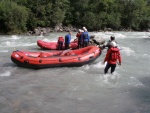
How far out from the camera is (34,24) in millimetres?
25234

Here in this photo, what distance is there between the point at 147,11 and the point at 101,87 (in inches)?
1189

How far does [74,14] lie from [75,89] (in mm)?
23509

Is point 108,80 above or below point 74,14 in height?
below

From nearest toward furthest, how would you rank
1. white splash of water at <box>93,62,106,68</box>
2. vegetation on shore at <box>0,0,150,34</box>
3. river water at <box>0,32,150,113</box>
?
river water at <box>0,32,150,113</box> → white splash of water at <box>93,62,106,68</box> → vegetation on shore at <box>0,0,150,34</box>

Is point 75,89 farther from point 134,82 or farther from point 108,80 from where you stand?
point 134,82

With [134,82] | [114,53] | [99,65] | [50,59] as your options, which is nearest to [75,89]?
[114,53]

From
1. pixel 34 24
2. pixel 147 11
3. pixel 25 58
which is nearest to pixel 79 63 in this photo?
pixel 25 58

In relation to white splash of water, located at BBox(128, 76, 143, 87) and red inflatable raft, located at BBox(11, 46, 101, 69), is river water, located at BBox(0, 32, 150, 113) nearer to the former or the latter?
white splash of water, located at BBox(128, 76, 143, 87)

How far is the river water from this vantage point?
6547 mm

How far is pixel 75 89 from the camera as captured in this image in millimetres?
7766

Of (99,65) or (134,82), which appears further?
(99,65)

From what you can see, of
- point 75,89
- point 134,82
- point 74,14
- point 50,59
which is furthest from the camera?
point 74,14

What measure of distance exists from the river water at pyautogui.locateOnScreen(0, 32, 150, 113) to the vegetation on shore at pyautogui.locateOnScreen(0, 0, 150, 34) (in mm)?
13360

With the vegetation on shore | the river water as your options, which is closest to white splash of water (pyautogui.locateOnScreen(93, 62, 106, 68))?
the river water
